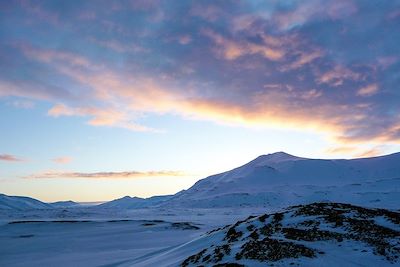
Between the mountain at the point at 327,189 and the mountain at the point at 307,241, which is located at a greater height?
the mountain at the point at 327,189

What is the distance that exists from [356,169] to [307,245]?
7808 inches

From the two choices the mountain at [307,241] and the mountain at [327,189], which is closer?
the mountain at [307,241]

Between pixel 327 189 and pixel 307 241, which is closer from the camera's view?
pixel 307 241

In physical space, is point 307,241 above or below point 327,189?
below

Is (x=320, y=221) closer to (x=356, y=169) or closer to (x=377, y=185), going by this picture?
(x=377, y=185)

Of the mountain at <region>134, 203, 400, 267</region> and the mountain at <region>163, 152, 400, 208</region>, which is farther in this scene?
the mountain at <region>163, 152, 400, 208</region>

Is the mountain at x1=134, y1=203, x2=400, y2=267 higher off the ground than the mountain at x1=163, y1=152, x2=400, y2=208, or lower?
lower

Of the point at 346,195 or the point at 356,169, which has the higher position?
the point at 356,169

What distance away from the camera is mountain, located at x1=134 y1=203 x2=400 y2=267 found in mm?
Result: 13164

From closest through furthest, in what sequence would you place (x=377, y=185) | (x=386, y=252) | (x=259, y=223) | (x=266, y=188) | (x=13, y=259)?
(x=386, y=252) < (x=259, y=223) < (x=13, y=259) < (x=377, y=185) < (x=266, y=188)

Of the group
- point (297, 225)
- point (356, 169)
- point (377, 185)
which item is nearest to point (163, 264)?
point (297, 225)

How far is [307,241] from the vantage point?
15047 mm

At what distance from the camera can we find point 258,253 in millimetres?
14086

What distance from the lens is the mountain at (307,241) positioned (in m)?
13.2
